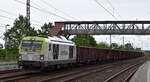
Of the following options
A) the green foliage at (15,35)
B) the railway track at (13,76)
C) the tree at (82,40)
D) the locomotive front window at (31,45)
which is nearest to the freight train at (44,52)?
the locomotive front window at (31,45)

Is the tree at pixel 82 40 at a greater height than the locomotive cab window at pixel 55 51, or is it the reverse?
the tree at pixel 82 40

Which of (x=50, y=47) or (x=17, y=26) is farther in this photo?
(x=17, y=26)

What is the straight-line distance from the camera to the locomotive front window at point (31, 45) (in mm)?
22094

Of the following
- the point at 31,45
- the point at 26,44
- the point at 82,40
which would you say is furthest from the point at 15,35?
the point at 82,40

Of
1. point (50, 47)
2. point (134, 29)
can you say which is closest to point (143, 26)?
point (134, 29)

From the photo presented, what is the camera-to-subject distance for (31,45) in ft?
73.5

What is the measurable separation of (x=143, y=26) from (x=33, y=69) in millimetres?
35402

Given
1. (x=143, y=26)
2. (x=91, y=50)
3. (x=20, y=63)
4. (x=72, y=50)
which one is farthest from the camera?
(x=143, y=26)

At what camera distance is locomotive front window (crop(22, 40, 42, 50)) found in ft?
72.5

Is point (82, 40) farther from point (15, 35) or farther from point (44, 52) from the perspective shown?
point (44, 52)

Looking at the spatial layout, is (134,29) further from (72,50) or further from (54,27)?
(72,50)

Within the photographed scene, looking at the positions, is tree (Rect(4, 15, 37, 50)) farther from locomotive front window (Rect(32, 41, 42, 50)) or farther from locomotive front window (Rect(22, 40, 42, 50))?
locomotive front window (Rect(32, 41, 42, 50))

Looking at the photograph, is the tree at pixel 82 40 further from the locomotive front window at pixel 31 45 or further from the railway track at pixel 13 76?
the railway track at pixel 13 76

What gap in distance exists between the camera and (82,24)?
181ft
